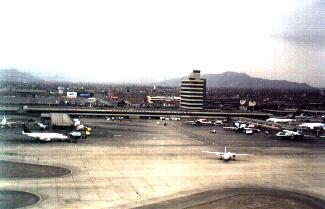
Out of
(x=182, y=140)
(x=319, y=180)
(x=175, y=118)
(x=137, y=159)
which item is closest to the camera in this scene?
(x=319, y=180)

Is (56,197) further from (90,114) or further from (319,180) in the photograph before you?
(90,114)

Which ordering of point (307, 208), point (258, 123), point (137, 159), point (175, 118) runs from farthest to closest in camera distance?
point (175, 118)
point (258, 123)
point (137, 159)
point (307, 208)

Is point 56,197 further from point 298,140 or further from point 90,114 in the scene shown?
point 90,114

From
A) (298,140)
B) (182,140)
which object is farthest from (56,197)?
(298,140)

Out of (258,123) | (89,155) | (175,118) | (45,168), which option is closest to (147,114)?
(175,118)

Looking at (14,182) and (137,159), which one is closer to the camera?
(14,182)

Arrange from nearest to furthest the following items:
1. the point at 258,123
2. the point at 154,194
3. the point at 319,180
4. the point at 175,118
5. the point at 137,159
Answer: the point at 154,194 < the point at 319,180 < the point at 137,159 < the point at 258,123 < the point at 175,118
